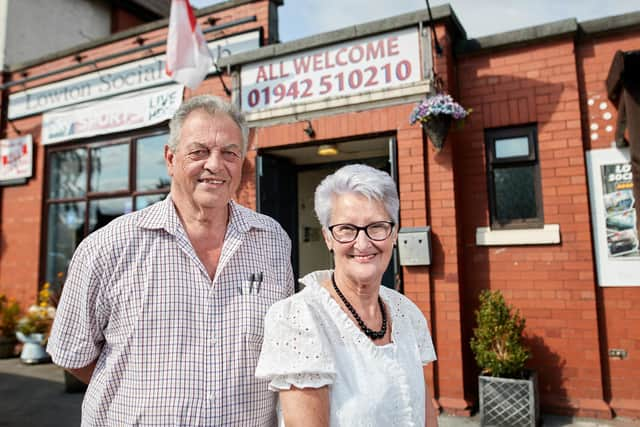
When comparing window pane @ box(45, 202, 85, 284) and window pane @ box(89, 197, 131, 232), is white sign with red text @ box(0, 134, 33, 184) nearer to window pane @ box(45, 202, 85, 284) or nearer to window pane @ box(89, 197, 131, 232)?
window pane @ box(45, 202, 85, 284)

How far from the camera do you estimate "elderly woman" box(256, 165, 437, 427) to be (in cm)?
138

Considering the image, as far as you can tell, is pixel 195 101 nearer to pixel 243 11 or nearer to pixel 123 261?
pixel 123 261

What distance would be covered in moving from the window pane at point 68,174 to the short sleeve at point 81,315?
21.7 ft

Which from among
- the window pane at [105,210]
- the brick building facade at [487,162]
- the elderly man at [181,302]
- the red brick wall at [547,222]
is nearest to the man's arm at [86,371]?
the elderly man at [181,302]

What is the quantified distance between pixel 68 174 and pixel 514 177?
723cm

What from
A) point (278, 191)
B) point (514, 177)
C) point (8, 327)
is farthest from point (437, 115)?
point (8, 327)

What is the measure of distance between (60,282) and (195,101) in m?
7.24

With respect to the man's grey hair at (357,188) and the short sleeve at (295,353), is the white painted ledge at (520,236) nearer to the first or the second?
the man's grey hair at (357,188)

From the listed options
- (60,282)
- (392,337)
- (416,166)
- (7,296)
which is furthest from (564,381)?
(7,296)

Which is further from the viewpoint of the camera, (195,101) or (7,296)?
(7,296)

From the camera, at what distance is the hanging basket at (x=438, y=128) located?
448 centimetres

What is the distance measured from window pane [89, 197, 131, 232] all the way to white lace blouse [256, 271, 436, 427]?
20.6 feet

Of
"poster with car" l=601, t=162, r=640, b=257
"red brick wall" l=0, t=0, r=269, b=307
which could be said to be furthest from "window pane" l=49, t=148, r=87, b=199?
"poster with car" l=601, t=162, r=640, b=257

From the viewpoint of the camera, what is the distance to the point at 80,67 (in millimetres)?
7180
